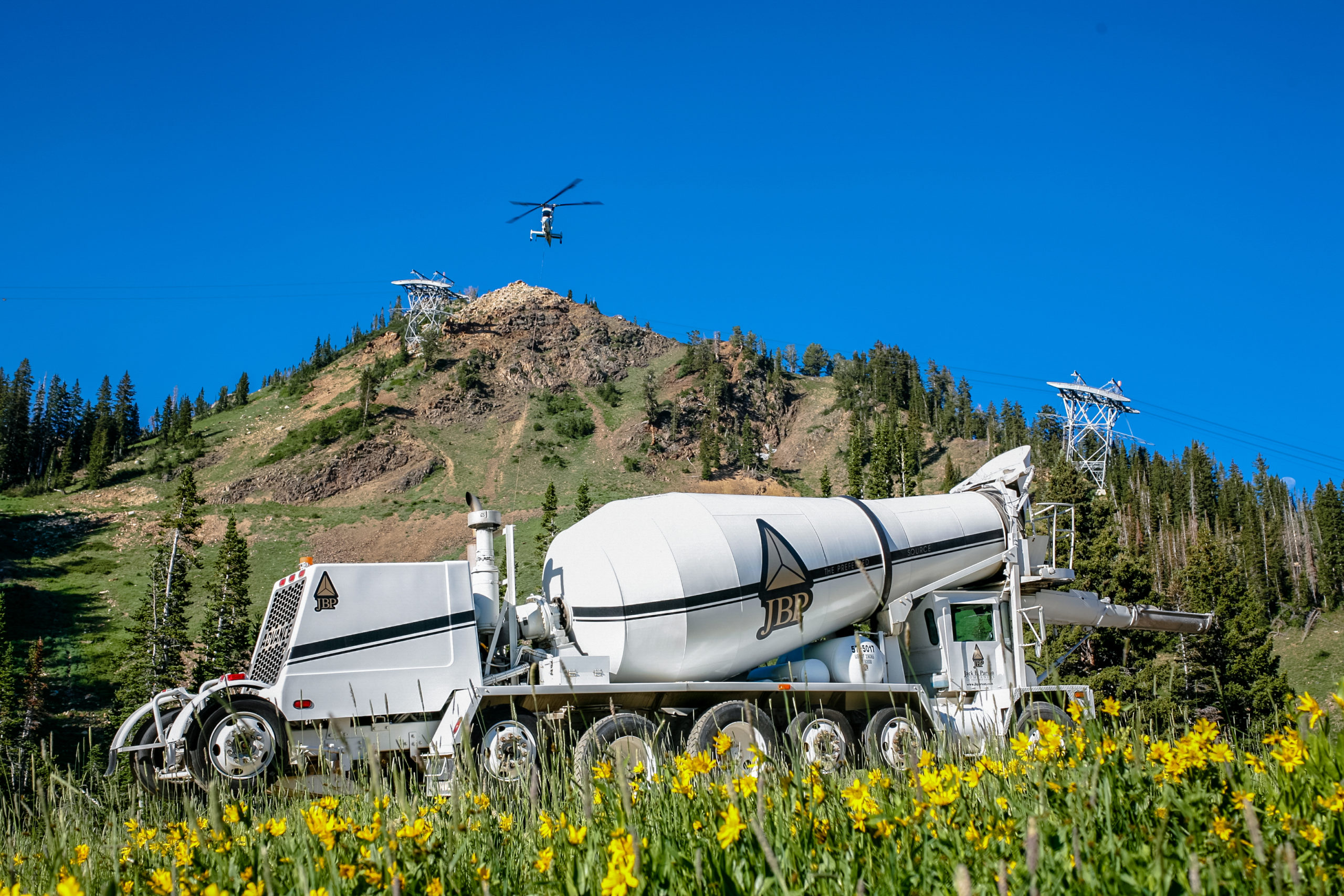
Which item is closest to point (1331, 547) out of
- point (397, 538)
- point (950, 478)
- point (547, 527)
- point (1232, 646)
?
point (950, 478)

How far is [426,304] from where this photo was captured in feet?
487

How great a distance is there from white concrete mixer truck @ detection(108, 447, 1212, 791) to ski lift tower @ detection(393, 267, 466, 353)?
134m

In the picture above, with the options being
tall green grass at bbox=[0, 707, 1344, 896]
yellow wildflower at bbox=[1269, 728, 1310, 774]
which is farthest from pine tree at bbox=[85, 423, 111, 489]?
yellow wildflower at bbox=[1269, 728, 1310, 774]

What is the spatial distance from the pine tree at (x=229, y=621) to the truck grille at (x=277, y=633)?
2664 cm

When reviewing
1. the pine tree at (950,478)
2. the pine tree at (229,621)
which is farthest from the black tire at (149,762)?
the pine tree at (950,478)

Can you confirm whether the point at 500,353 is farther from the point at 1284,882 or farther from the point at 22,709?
the point at 1284,882

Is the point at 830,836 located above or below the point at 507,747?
above

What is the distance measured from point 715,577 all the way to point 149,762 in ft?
22.9

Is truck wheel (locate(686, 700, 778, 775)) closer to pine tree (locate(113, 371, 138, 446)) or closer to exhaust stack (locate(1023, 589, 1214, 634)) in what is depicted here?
exhaust stack (locate(1023, 589, 1214, 634))

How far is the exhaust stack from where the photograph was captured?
55.5 ft

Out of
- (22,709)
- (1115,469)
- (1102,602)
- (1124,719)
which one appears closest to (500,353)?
(1115,469)

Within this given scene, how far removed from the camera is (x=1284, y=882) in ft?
9.53

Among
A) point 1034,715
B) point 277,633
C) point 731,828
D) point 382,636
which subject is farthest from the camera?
point 1034,715

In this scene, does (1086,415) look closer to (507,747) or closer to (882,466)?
(882,466)
